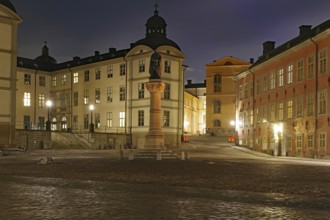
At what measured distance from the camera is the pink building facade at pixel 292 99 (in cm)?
3922

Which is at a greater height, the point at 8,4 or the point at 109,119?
the point at 8,4

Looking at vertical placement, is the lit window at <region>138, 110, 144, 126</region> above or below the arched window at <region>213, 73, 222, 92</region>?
below

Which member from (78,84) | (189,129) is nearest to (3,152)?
(78,84)

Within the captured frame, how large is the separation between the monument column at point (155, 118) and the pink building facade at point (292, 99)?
525 inches

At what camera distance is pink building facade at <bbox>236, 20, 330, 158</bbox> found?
39.2 metres

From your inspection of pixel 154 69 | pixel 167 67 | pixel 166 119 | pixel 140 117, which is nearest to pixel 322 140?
pixel 154 69

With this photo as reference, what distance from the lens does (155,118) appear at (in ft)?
119

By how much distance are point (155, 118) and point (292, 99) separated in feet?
51.8

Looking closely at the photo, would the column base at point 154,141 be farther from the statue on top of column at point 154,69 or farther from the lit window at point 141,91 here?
the lit window at point 141,91

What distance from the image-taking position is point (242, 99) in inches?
2440

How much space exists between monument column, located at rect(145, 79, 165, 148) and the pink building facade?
43.7ft

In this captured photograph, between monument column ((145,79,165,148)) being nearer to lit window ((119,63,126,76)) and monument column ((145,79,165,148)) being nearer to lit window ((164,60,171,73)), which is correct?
lit window ((164,60,171,73))

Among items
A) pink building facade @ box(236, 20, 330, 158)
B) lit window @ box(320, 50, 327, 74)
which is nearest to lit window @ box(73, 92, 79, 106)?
pink building facade @ box(236, 20, 330, 158)

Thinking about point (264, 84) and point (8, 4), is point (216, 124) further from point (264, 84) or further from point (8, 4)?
point (8, 4)
